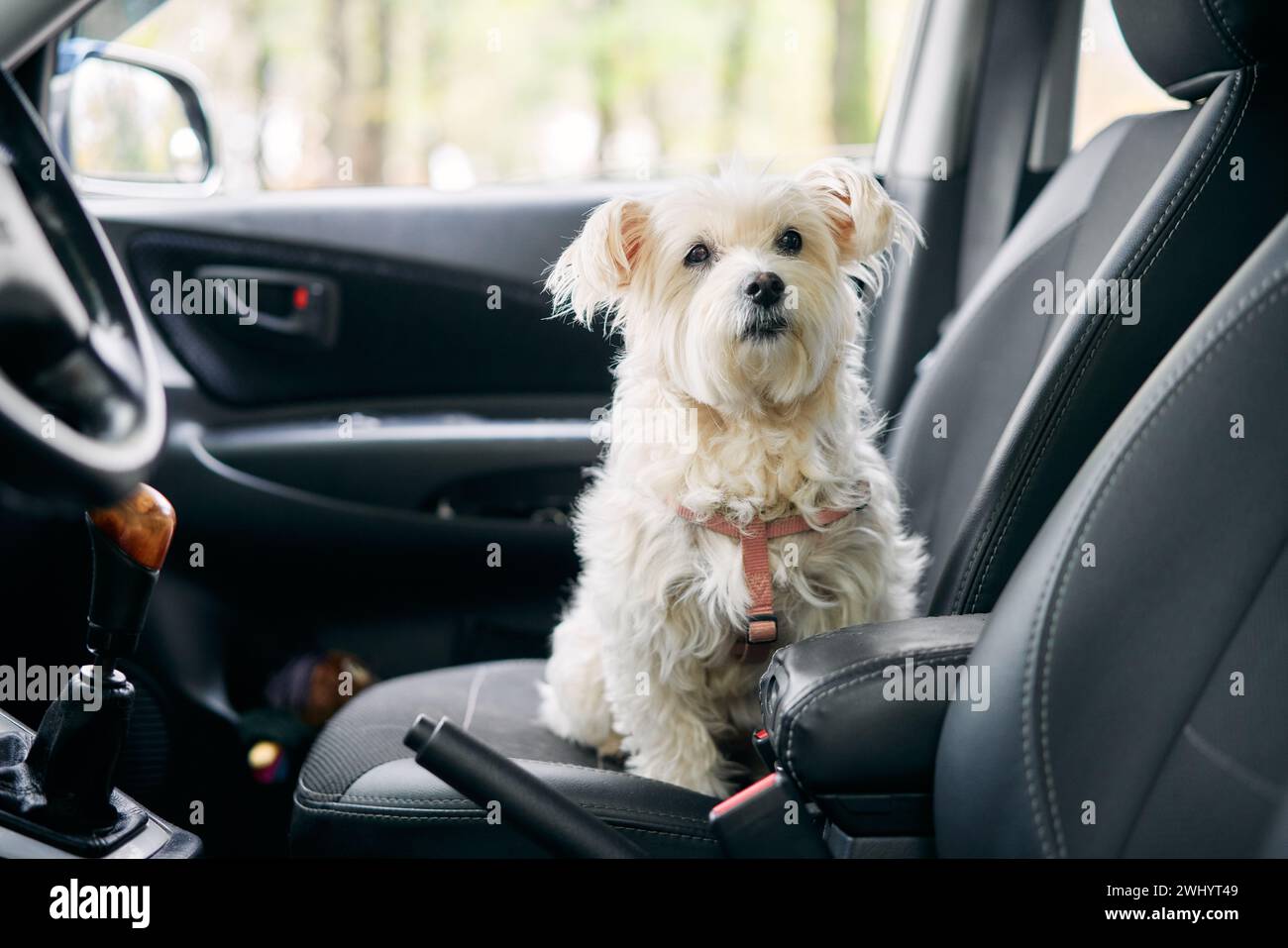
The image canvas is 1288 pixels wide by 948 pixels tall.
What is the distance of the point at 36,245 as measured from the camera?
1323 millimetres

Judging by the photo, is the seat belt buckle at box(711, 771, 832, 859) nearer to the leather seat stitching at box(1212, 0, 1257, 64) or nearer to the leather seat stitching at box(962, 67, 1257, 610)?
the leather seat stitching at box(962, 67, 1257, 610)

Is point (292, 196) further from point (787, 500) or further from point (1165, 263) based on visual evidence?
point (1165, 263)

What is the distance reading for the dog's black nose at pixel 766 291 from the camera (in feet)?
7.00

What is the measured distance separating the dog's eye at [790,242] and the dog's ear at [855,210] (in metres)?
0.11

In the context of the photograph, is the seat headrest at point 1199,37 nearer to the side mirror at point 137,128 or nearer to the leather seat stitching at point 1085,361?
the leather seat stitching at point 1085,361

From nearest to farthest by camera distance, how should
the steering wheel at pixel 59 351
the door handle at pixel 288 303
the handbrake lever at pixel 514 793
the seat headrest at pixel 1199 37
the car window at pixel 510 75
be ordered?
the steering wheel at pixel 59 351 < the handbrake lever at pixel 514 793 < the seat headrest at pixel 1199 37 < the door handle at pixel 288 303 < the car window at pixel 510 75

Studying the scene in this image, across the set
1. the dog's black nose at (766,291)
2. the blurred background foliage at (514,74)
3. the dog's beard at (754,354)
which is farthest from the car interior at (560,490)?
the blurred background foliage at (514,74)

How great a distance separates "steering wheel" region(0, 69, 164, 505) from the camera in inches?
47.9

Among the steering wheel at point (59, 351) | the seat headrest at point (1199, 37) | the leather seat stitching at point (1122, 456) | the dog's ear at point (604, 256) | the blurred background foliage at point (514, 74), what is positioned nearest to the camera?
the steering wheel at point (59, 351)

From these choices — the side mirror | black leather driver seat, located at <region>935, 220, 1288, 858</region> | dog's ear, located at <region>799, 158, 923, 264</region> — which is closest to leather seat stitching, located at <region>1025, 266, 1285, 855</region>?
black leather driver seat, located at <region>935, 220, 1288, 858</region>

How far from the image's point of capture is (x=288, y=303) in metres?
3.16

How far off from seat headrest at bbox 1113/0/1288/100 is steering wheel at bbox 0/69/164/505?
1553mm
